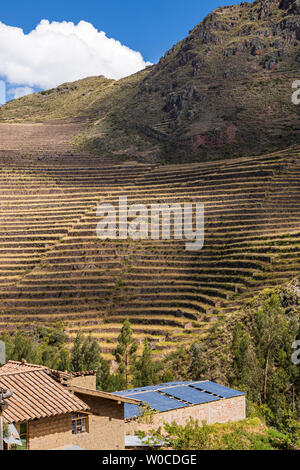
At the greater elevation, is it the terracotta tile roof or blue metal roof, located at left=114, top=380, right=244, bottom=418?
the terracotta tile roof

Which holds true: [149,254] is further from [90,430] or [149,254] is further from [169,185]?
[90,430]

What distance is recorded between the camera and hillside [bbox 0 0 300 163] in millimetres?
93312

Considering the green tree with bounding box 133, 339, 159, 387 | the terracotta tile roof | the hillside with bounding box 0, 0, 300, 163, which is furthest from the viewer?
the hillside with bounding box 0, 0, 300, 163

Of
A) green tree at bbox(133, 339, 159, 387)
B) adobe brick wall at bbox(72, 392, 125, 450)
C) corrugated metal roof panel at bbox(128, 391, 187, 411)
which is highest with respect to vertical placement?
adobe brick wall at bbox(72, 392, 125, 450)

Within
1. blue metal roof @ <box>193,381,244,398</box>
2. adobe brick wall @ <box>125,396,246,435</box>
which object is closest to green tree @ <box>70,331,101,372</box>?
blue metal roof @ <box>193,381,244,398</box>

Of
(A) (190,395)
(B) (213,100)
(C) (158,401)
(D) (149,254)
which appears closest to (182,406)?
(C) (158,401)

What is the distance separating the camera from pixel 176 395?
2114 centimetres

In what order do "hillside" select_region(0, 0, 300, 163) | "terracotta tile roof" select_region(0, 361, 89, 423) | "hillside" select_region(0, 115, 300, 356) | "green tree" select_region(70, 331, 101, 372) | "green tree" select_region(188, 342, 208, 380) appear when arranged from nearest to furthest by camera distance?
"terracotta tile roof" select_region(0, 361, 89, 423)
"green tree" select_region(188, 342, 208, 380)
"green tree" select_region(70, 331, 101, 372)
"hillside" select_region(0, 115, 300, 356)
"hillside" select_region(0, 0, 300, 163)

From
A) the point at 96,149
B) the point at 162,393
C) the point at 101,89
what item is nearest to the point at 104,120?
the point at 96,149

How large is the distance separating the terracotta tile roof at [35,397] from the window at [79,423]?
2.03 ft

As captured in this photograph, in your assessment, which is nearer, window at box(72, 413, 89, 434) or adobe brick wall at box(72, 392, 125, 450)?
window at box(72, 413, 89, 434)

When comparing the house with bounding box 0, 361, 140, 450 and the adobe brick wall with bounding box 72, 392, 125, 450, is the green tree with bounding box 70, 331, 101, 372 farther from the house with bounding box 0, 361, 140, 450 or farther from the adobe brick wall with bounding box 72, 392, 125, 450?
the adobe brick wall with bounding box 72, 392, 125, 450

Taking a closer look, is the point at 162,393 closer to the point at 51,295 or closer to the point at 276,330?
the point at 276,330

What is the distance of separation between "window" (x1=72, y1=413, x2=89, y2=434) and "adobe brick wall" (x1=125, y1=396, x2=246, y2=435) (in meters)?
2.40
